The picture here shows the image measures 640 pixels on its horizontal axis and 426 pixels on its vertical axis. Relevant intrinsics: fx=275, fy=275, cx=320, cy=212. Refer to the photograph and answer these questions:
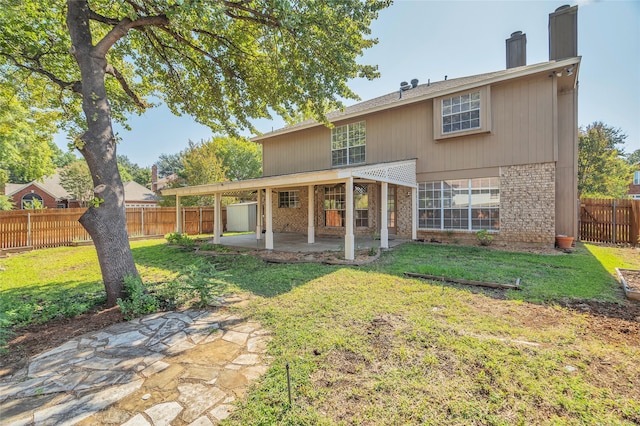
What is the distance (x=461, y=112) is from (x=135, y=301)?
11.2 meters

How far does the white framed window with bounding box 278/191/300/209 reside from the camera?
15.4 meters

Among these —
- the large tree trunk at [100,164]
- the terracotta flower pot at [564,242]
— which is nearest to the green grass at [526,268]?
the terracotta flower pot at [564,242]

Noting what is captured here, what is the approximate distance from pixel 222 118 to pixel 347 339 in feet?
24.0

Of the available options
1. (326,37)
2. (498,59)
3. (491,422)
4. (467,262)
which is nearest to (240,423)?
(491,422)

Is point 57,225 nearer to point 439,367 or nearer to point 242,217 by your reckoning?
point 242,217

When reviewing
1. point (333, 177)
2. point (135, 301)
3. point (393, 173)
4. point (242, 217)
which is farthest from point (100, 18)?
point (242, 217)

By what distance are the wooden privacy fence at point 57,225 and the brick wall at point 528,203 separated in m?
16.3

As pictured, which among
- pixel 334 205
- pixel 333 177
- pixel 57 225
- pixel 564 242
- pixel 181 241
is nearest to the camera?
pixel 333 177

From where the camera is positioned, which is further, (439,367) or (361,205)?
(361,205)

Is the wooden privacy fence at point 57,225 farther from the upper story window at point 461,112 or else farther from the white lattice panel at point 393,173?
the upper story window at point 461,112

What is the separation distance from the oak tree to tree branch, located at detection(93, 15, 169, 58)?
0.7 inches

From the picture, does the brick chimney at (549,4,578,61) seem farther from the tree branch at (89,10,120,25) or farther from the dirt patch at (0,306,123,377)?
the dirt patch at (0,306,123,377)

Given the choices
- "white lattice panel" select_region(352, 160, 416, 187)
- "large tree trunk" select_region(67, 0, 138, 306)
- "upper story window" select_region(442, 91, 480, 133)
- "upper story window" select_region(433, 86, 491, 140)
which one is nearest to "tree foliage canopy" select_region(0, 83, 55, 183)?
"large tree trunk" select_region(67, 0, 138, 306)

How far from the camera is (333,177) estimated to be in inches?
300
